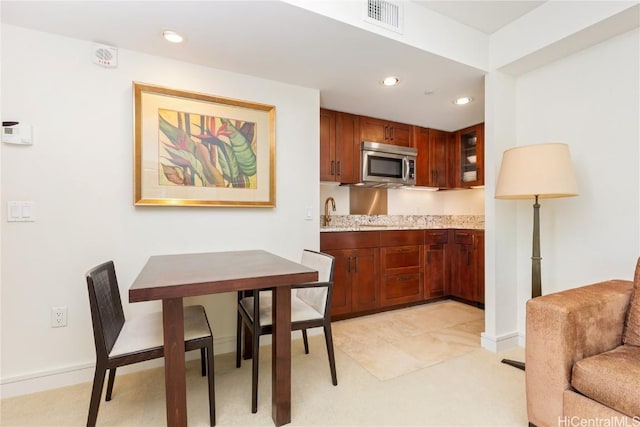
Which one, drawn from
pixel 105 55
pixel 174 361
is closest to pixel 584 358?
pixel 174 361

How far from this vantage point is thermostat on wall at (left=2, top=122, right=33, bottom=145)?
1.85 metres

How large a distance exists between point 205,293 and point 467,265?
3204 mm

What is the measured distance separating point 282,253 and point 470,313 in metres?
2.23

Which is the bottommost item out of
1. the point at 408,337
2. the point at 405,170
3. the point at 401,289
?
the point at 408,337

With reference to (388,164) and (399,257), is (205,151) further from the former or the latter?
(399,257)

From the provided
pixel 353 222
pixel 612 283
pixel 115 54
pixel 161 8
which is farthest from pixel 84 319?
pixel 612 283

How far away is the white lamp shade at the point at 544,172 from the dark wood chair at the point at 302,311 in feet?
4.27

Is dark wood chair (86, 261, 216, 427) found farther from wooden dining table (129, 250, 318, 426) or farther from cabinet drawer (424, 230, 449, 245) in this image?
cabinet drawer (424, 230, 449, 245)

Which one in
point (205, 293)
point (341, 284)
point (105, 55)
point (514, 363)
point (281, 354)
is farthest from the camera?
point (341, 284)

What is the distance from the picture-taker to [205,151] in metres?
2.38

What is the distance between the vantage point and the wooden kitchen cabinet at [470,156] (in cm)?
389

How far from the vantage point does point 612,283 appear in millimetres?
1713

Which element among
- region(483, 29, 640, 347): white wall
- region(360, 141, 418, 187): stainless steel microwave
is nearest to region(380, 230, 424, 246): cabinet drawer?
region(360, 141, 418, 187): stainless steel microwave

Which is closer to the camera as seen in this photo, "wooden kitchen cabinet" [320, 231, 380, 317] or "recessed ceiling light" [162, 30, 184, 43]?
"recessed ceiling light" [162, 30, 184, 43]
